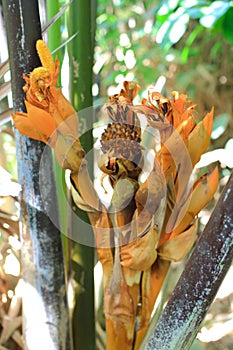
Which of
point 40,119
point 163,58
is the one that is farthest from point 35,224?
point 163,58

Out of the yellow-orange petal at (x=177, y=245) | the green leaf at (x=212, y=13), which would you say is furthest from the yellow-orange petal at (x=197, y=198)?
the green leaf at (x=212, y=13)

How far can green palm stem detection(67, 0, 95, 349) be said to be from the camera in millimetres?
468

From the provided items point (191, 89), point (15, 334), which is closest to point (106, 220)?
point (15, 334)

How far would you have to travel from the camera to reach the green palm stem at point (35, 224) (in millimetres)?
355

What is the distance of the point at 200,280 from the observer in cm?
29

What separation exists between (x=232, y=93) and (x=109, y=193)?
0.90 meters

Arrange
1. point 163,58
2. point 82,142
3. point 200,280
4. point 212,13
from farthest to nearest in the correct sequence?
point 163,58 → point 212,13 → point 82,142 → point 200,280

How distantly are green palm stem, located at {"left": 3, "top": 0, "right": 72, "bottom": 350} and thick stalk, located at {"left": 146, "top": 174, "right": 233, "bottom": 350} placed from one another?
11cm

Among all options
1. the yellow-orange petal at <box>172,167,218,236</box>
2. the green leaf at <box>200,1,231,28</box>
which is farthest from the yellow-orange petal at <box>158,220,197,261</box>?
the green leaf at <box>200,1,231,28</box>

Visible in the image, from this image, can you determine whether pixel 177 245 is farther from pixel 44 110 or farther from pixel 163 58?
pixel 163 58

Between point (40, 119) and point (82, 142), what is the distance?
15 cm

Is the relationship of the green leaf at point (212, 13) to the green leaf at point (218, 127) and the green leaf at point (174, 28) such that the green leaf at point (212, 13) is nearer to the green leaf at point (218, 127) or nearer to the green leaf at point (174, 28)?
the green leaf at point (174, 28)

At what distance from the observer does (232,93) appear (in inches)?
47.8

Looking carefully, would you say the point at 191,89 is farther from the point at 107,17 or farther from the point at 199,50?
the point at 107,17
